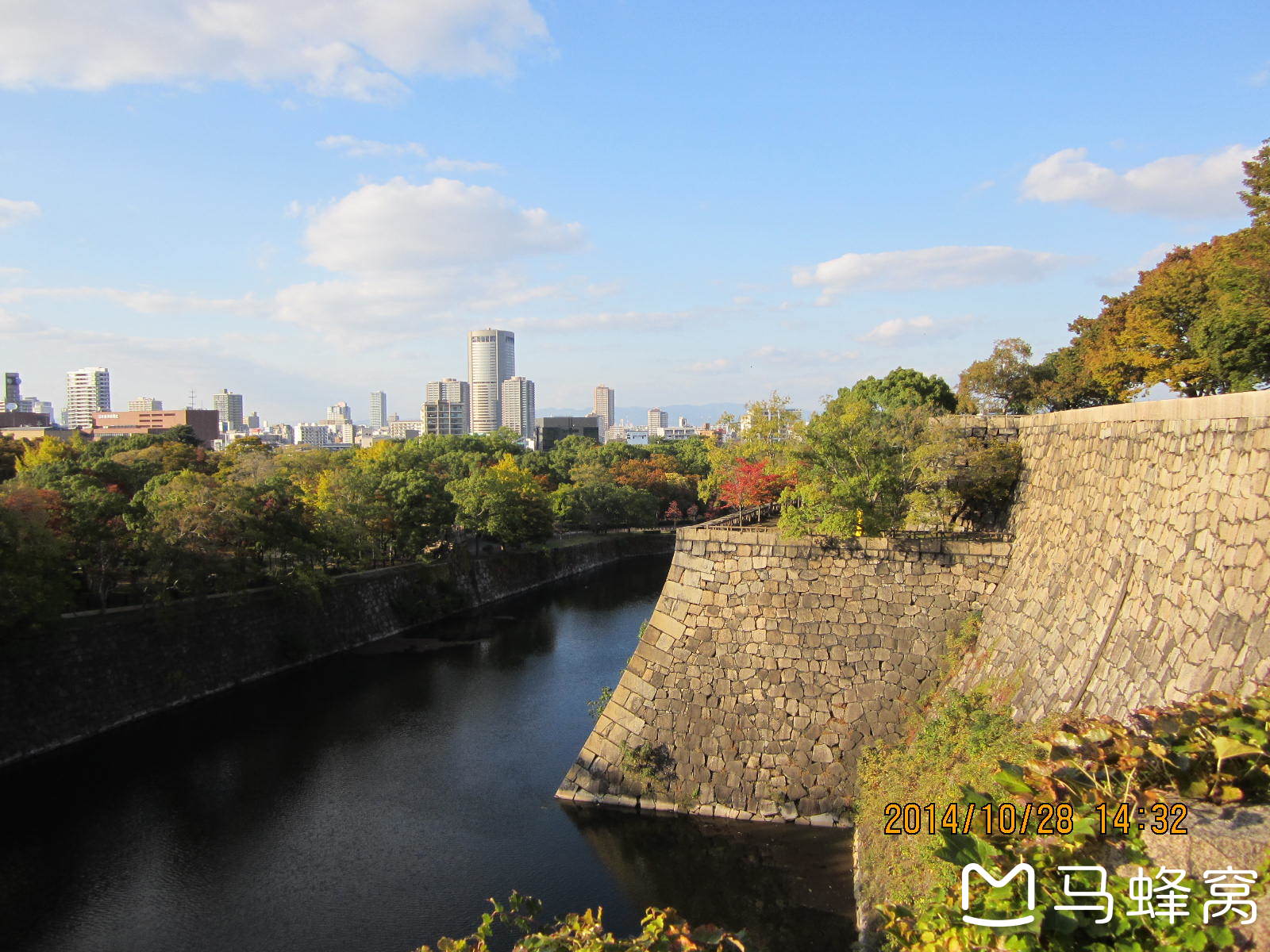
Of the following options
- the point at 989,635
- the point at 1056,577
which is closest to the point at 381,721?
the point at 989,635

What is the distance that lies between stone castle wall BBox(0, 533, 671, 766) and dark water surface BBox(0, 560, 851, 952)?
77 cm

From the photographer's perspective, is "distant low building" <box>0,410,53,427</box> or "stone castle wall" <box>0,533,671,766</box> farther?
"distant low building" <box>0,410,53,427</box>

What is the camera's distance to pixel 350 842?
1299 cm

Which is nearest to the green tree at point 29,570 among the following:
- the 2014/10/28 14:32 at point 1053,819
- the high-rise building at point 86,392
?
the 2014/10/28 14:32 at point 1053,819

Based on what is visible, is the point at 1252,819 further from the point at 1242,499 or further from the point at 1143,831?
the point at 1242,499

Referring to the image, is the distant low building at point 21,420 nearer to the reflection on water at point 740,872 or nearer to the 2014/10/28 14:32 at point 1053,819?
the reflection on water at point 740,872

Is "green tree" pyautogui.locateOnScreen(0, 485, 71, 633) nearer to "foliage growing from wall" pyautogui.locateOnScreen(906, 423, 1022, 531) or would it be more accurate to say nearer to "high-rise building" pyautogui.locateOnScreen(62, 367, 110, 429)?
"foliage growing from wall" pyautogui.locateOnScreen(906, 423, 1022, 531)

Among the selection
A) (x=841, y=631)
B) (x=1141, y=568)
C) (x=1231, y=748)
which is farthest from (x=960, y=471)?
(x=1231, y=748)

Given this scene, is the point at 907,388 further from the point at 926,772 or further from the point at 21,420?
the point at 21,420

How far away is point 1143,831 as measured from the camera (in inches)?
168

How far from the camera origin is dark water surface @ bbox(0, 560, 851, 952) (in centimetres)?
1062

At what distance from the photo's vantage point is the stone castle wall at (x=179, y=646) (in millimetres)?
17547

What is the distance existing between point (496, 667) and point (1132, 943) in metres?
21.8

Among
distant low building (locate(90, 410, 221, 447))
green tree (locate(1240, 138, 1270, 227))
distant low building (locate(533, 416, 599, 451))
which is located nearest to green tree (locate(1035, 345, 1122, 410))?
green tree (locate(1240, 138, 1270, 227))
